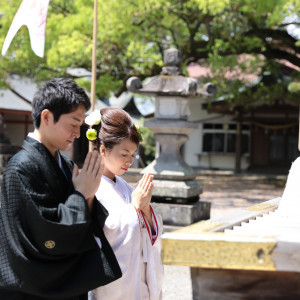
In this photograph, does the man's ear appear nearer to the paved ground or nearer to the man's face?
the man's face

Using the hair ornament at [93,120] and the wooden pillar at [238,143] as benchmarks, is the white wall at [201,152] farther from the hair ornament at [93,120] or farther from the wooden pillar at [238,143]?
the hair ornament at [93,120]

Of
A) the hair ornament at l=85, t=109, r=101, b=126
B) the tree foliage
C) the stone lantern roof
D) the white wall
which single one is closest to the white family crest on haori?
the stone lantern roof

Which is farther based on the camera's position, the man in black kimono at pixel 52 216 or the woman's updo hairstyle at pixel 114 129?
the woman's updo hairstyle at pixel 114 129

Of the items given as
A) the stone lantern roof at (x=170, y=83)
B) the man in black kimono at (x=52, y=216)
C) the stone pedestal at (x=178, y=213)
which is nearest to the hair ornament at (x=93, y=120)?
the man in black kimono at (x=52, y=216)

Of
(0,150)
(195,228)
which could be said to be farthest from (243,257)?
(0,150)

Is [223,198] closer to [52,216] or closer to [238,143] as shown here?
[238,143]

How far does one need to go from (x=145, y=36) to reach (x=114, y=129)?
34.1 ft

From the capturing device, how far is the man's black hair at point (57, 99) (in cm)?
200

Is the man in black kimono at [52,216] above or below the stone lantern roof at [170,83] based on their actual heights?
below

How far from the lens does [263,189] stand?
14398 millimetres

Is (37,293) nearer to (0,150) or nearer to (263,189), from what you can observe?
(0,150)

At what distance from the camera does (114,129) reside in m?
2.48

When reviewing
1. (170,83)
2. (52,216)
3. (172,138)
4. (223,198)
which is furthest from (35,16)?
(223,198)

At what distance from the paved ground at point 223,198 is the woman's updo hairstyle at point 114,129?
2.24m
